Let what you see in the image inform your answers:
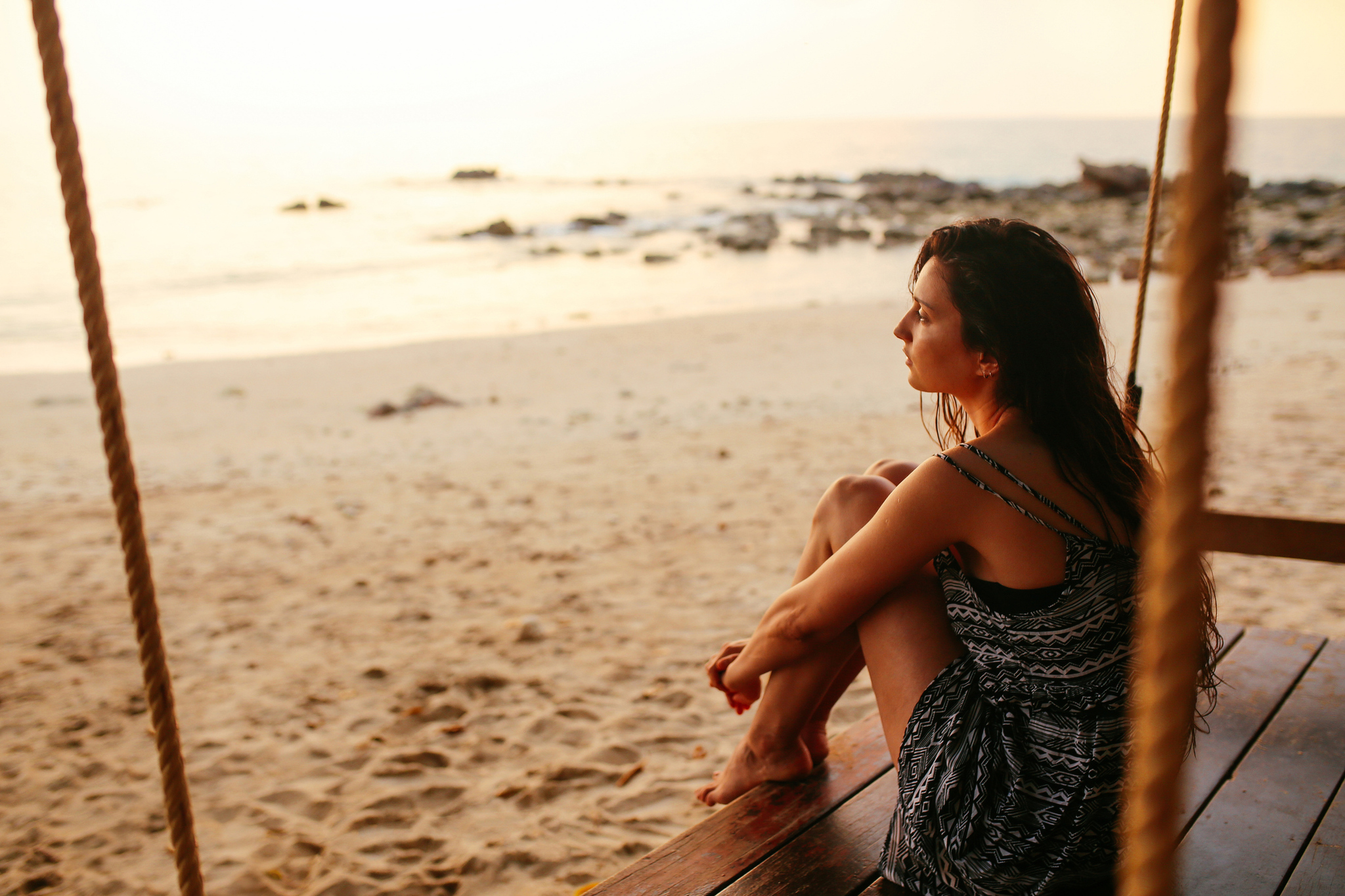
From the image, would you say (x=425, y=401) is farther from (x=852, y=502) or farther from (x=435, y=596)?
(x=852, y=502)

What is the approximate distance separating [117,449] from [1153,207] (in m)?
2.22

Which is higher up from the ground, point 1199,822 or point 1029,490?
point 1029,490

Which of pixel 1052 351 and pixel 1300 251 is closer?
pixel 1052 351

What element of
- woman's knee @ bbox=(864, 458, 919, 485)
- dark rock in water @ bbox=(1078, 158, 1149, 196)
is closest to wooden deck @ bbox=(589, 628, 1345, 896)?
woman's knee @ bbox=(864, 458, 919, 485)

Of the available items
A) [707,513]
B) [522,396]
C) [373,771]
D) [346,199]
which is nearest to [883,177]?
[346,199]

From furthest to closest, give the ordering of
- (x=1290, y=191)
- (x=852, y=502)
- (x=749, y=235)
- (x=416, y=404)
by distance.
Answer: (x=1290, y=191)
(x=749, y=235)
(x=416, y=404)
(x=852, y=502)

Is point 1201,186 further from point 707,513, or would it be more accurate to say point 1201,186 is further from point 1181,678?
point 707,513

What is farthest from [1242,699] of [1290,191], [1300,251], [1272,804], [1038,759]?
[1290,191]

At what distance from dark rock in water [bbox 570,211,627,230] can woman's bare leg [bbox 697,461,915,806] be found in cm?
2316

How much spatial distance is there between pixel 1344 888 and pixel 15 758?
11.1 ft

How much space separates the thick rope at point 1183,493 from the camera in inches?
15.6

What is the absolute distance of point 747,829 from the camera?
1678 millimetres

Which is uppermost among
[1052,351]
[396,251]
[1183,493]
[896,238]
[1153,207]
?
[1153,207]

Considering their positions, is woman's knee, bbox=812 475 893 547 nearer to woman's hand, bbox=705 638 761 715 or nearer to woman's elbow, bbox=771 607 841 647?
woman's elbow, bbox=771 607 841 647
